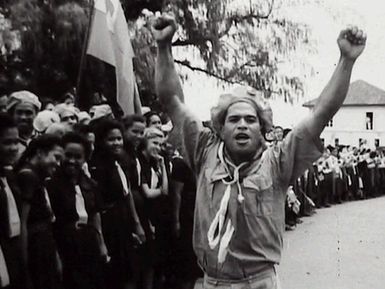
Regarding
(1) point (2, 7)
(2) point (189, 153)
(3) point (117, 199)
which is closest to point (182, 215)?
(3) point (117, 199)

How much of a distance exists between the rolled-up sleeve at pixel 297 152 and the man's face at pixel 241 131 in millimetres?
144

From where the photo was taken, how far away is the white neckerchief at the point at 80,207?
A: 18.0 ft

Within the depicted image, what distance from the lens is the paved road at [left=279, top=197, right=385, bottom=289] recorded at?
8.47 m

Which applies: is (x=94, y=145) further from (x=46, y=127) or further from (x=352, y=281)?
(x=352, y=281)

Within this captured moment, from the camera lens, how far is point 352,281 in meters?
8.46

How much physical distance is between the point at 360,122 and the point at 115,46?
71572 millimetres

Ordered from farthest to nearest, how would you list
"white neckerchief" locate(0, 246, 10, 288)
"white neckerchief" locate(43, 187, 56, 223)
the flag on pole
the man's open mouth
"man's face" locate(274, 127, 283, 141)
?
"man's face" locate(274, 127, 283, 141) < the flag on pole < "white neckerchief" locate(43, 187, 56, 223) < "white neckerchief" locate(0, 246, 10, 288) < the man's open mouth

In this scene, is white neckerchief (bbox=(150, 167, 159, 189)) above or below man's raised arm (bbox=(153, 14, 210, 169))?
below

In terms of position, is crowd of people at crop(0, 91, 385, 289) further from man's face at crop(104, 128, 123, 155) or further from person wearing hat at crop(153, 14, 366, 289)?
person wearing hat at crop(153, 14, 366, 289)

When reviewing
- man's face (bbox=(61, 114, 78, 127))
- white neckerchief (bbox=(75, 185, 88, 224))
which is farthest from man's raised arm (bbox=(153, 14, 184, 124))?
man's face (bbox=(61, 114, 78, 127))

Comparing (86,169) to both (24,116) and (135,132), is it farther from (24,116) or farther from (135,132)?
(135,132)

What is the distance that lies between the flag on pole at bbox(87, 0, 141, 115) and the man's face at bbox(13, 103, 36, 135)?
1.35 meters

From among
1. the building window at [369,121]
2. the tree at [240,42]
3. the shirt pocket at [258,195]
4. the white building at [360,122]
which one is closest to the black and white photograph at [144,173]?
the shirt pocket at [258,195]

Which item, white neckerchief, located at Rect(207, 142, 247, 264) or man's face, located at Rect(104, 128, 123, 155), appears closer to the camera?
white neckerchief, located at Rect(207, 142, 247, 264)
